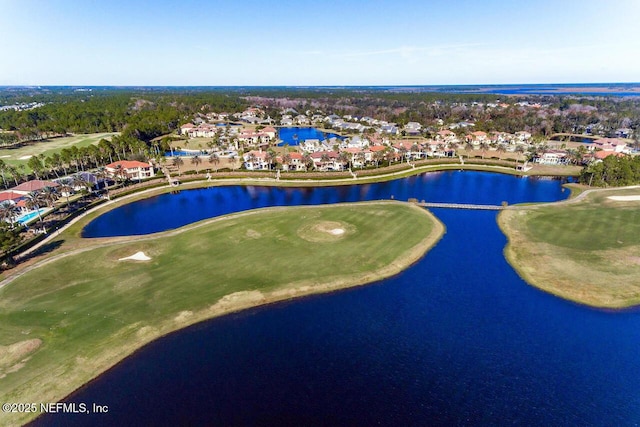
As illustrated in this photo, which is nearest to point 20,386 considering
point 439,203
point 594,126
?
point 439,203

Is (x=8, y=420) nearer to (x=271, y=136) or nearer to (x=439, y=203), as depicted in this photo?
(x=439, y=203)

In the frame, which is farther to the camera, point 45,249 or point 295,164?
point 295,164

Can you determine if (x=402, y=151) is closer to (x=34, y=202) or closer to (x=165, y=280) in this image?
(x=165, y=280)

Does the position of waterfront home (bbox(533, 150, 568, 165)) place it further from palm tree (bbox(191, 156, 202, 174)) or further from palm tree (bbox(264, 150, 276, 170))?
palm tree (bbox(191, 156, 202, 174))

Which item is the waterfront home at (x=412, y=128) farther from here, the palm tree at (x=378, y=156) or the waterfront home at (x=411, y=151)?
the palm tree at (x=378, y=156)

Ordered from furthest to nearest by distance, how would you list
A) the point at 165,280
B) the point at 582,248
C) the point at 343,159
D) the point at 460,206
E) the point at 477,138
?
the point at 477,138 < the point at 343,159 < the point at 460,206 < the point at 582,248 < the point at 165,280

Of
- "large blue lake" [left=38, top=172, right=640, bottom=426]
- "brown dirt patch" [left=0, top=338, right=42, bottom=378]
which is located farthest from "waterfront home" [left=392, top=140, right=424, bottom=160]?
"brown dirt patch" [left=0, top=338, right=42, bottom=378]

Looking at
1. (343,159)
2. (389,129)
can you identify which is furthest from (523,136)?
(343,159)
